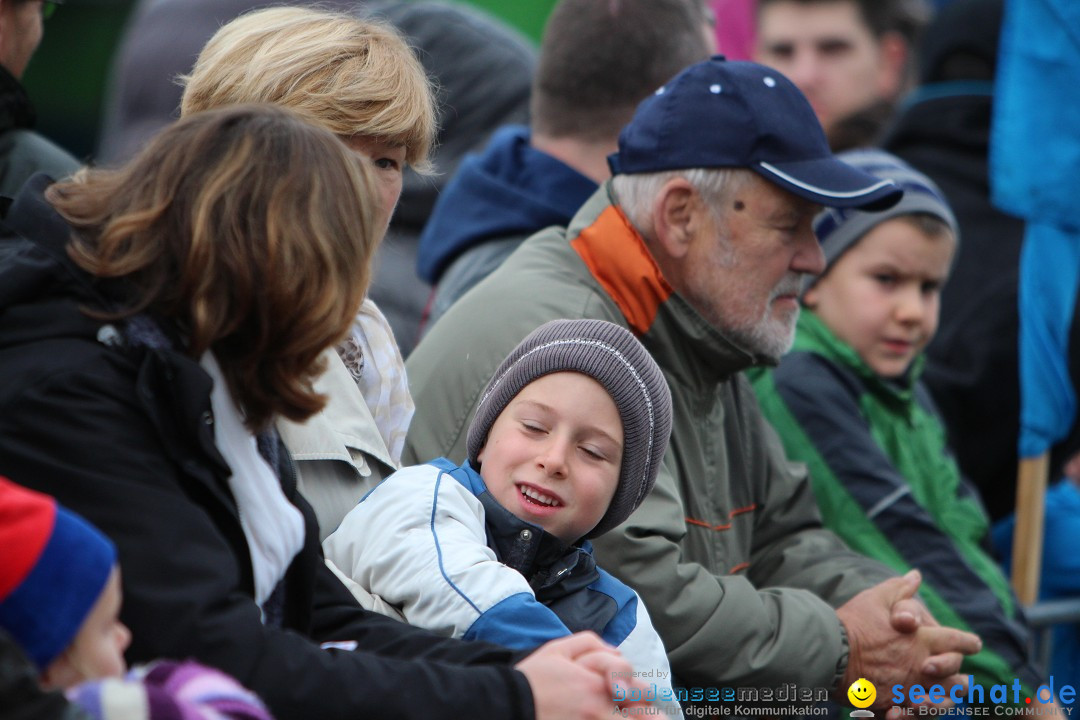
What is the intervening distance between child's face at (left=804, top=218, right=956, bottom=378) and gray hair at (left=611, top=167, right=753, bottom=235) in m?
1.05

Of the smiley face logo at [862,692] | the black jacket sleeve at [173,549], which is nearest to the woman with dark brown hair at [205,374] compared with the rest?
the black jacket sleeve at [173,549]

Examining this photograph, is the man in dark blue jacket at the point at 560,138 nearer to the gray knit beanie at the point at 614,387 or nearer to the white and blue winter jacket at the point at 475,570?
the gray knit beanie at the point at 614,387

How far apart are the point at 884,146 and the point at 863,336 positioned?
7.09ft

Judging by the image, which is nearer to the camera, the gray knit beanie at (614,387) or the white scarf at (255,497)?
the white scarf at (255,497)

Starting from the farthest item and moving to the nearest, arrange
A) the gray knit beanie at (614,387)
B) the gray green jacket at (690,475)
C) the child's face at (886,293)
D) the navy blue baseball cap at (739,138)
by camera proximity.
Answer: the child's face at (886,293)
the navy blue baseball cap at (739,138)
the gray green jacket at (690,475)
the gray knit beanie at (614,387)

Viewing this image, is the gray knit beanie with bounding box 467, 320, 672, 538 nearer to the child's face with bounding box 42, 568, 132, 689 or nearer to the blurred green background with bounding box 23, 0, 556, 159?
the child's face with bounding box 42, 568, 132, 689

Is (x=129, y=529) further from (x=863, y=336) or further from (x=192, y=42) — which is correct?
(x=192, y=42)

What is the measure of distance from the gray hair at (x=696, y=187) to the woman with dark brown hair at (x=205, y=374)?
5.39 ft

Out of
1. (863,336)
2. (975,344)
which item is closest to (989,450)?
(975,344)

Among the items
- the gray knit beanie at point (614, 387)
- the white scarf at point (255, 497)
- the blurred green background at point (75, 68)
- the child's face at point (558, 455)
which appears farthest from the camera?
the blurred green background at point (75, 68)

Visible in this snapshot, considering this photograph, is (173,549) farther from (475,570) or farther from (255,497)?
(475,570)

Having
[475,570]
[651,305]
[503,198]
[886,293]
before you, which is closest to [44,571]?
[475,570]

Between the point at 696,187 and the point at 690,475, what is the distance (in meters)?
0.77

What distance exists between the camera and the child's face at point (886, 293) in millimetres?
4535
